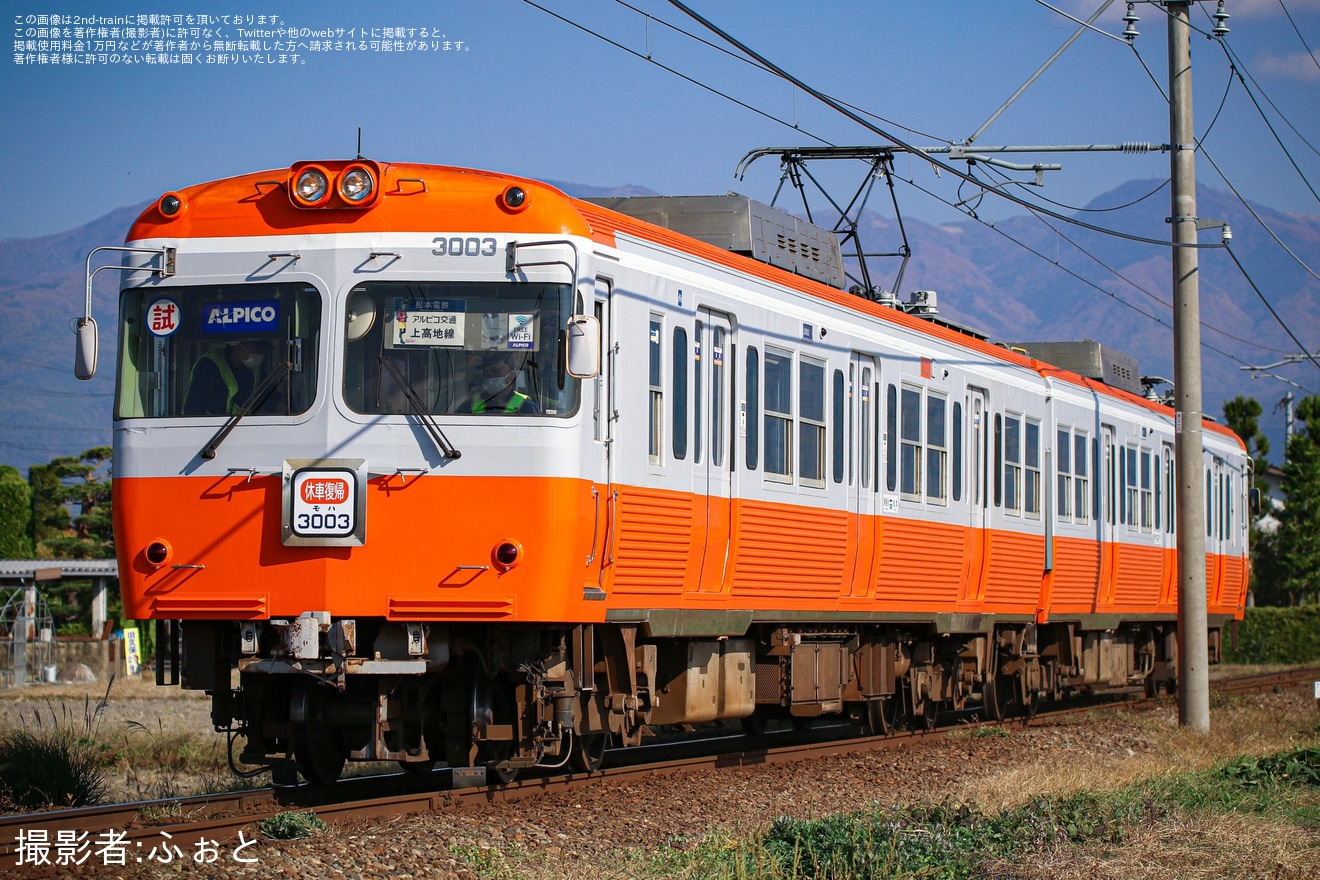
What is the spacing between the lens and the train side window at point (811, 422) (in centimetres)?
1253

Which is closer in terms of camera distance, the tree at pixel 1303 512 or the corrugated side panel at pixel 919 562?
the corrugated side panel at pixel 919 562

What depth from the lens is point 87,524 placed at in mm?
51031

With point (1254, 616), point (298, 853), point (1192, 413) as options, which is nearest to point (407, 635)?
point (298, 853)

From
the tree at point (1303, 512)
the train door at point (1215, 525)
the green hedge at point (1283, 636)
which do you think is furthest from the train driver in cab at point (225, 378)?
the tree at point (1303, 512)

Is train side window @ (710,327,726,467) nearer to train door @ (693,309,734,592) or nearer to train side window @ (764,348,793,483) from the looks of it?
train door @ (693,309,734,592)

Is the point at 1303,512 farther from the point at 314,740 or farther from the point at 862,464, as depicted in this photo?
the point at 314,740

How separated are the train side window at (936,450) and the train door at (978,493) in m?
0.57

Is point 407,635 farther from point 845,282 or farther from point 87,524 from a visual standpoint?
point 87,524

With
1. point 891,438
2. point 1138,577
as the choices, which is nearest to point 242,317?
point 891,438

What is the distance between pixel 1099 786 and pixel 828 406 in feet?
11.8

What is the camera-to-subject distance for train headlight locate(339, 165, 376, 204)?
9.62 metres

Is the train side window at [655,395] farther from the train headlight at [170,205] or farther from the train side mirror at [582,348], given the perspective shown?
the train headlight at [170,205]

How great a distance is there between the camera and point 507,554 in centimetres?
929

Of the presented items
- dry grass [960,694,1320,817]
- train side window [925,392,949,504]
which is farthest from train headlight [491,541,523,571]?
train side window [925,392,949,504]
